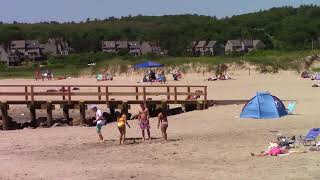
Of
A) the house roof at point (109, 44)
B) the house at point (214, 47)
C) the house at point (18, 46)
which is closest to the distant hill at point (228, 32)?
the house roof at point (109, 44)

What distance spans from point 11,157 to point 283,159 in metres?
7.79

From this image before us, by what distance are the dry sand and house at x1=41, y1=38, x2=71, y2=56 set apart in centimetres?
14347

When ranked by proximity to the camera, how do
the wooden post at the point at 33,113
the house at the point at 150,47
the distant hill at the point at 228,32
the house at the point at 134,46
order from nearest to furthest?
the wooden post at the point at 33,113, the distant hill at the point at 228,32, the house at the point at 150,47, the house at the point at 134,46

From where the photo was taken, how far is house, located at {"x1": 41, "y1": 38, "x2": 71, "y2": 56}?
168 meters

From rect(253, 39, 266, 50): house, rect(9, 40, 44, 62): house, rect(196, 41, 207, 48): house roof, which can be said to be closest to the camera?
rect(253, 39, 266, 50): house

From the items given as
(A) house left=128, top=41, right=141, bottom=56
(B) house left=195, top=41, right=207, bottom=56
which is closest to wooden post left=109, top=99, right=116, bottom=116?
(B) house left=195, top=41, right=207, bottom=56

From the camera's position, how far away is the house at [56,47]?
168 meters

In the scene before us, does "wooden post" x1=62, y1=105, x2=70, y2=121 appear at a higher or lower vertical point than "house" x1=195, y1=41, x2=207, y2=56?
lower

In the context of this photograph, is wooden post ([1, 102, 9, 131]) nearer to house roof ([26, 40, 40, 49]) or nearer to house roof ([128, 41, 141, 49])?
house roof ([26, 40, 40, 49])

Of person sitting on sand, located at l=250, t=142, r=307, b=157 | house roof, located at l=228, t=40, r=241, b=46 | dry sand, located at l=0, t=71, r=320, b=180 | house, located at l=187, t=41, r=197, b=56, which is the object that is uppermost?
house roof, located at l=228, t=40, r=241, b=46

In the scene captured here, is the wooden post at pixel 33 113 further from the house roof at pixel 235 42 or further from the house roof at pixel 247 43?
the house roof at pixel 235 42

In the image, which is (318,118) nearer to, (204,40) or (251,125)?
(251,125)

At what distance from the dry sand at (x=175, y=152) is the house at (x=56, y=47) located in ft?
471

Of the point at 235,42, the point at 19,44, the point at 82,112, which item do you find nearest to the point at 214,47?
the point at 235,42
